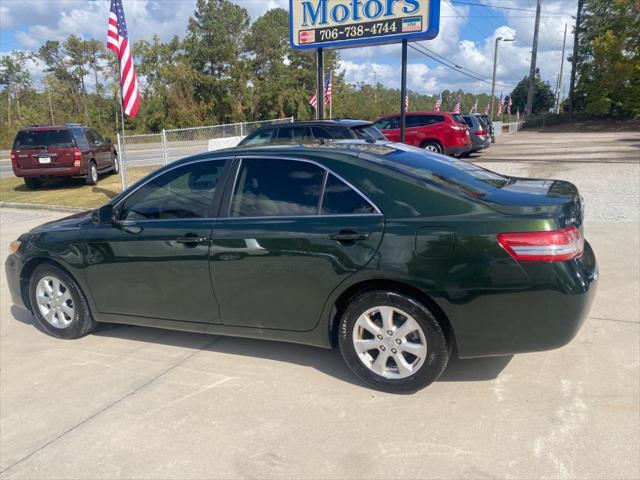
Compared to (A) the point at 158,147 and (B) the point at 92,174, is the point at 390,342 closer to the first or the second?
(B) the point at 92,174

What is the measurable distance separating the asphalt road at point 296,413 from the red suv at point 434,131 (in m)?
13.4

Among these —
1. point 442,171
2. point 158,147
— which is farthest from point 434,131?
point 442,171

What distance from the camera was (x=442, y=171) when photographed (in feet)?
12.2

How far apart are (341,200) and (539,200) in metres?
1.28

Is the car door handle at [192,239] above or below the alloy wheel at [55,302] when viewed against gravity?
above

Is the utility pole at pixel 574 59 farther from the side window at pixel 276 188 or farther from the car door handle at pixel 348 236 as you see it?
the car door handle at pixel 348 236

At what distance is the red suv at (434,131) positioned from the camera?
17.3 metres

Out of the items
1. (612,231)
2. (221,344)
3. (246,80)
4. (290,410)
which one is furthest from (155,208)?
(246,80)

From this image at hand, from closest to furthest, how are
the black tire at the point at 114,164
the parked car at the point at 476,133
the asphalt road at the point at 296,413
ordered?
the asphalt road at the point at 296,413 → the black tire at the point at 114,164 → the parked car at the point at 476,133

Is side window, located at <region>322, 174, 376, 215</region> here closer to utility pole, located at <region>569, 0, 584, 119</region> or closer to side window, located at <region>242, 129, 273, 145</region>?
side window, located at <region>242, 129, 273, 145</region>

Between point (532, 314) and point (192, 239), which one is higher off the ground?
point (192, 239)

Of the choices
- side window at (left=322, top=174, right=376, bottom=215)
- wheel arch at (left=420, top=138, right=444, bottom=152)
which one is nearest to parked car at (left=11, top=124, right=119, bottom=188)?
wheel arch at (left=420, top=138, right=444, bottom=152)

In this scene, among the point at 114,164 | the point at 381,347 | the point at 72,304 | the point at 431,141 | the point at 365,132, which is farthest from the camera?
the point at 431,141

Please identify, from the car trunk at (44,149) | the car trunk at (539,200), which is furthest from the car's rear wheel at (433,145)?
the car trunk at (539,200)
